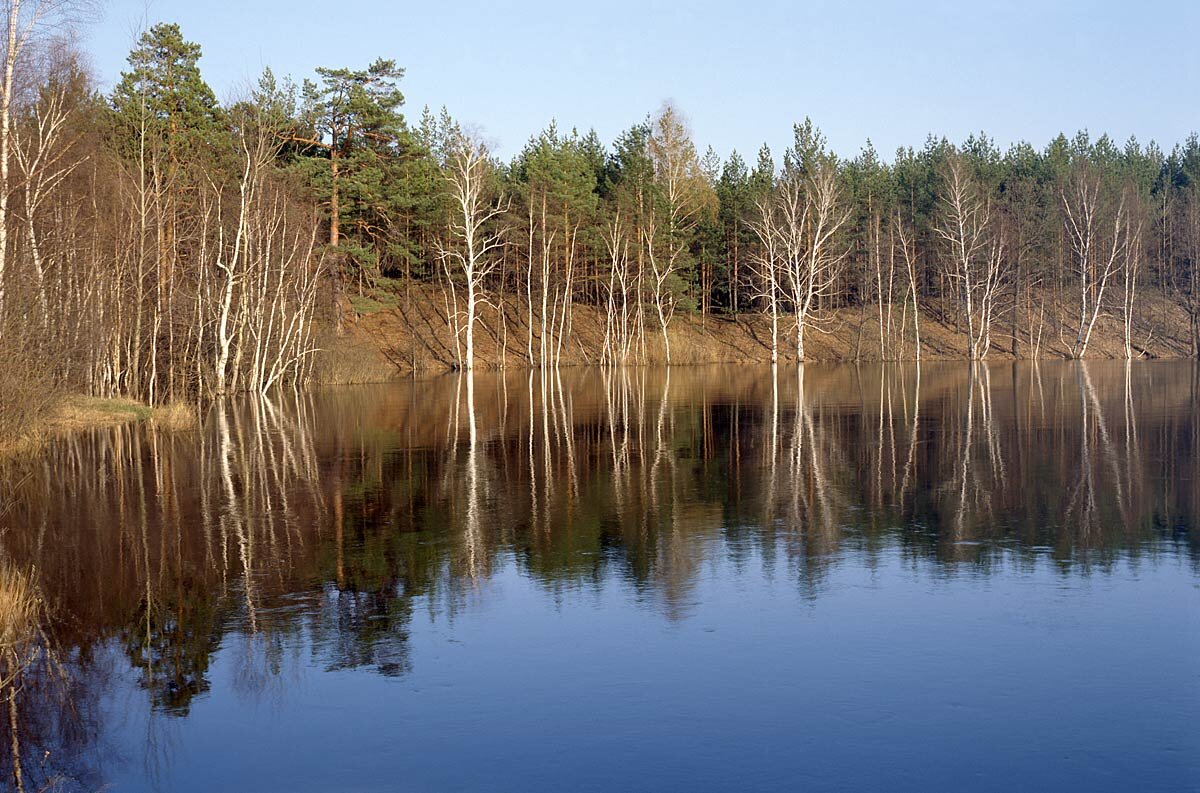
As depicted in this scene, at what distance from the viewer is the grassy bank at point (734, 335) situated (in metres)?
66.7

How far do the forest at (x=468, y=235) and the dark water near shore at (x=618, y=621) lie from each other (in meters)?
8.25

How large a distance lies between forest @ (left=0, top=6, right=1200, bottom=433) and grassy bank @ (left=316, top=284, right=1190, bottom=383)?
525 millimetres

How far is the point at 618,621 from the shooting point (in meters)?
9.63

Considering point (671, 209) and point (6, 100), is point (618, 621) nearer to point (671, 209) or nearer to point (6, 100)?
point (6, 100)

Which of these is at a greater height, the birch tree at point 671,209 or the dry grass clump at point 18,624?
the birch tree at point 671,209

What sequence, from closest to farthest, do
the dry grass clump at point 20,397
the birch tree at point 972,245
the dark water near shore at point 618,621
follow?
the dark water near shore at point 618,621 → the dry grass clump at point 20,397 → the birch tree at point 972,245

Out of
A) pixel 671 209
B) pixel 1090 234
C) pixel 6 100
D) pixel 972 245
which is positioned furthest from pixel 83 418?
pixel 1090 234

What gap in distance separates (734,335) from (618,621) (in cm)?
6989

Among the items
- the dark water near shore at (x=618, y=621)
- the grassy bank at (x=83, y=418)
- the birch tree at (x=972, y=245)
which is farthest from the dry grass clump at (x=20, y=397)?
the birch tree at (x=972, y=245)

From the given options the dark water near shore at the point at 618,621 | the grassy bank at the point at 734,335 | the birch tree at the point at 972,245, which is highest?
the birch tree at the point at 972,245

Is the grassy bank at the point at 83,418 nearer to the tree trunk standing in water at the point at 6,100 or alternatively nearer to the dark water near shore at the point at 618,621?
the dark water near shore at the point at 618,621

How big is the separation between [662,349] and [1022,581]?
207 feet

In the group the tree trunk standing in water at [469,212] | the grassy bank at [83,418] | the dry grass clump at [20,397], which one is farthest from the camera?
the tree trunk standing in water at [469,212]

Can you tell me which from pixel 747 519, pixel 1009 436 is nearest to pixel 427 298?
pixel 1009 436
